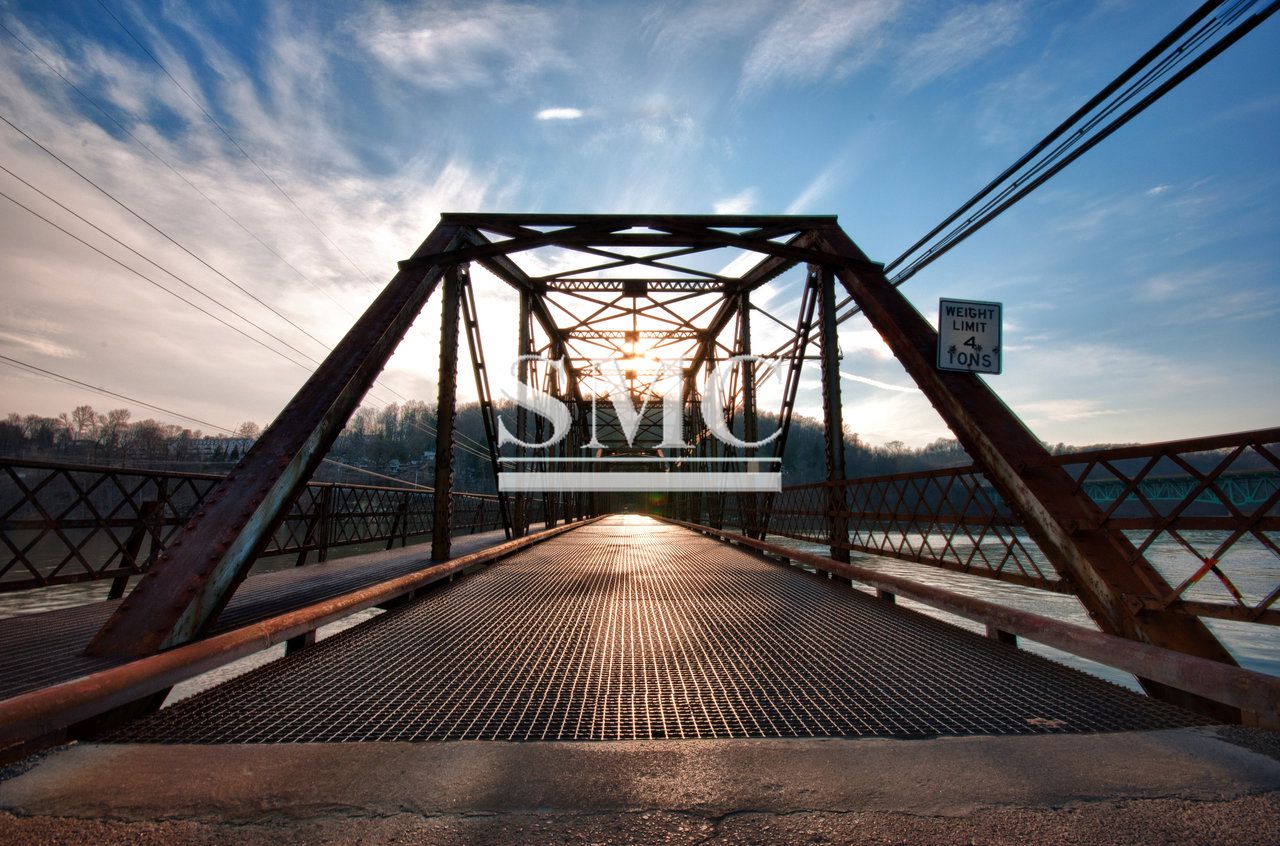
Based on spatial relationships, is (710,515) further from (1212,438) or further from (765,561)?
(1212,438)

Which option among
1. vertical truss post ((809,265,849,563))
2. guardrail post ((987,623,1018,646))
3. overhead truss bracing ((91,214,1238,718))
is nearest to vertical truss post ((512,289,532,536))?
overhead truss bracing ((91,214,1238,718))

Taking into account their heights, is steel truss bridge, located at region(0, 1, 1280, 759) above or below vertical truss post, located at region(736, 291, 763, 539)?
below

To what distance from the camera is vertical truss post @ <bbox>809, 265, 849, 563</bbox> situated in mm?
7496

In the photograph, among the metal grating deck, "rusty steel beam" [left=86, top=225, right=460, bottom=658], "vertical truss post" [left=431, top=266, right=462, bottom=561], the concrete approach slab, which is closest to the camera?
the concrete approach slab

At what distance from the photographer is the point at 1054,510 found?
13.1ft

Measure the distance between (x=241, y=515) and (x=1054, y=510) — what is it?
581cm

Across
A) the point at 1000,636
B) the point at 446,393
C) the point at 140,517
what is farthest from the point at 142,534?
the point at 1000,636

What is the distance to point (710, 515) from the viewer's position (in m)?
17.4

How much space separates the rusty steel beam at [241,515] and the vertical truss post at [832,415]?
5.94 metres

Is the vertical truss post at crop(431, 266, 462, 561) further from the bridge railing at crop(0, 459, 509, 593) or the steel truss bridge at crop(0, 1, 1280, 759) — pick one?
the bridge railing at crop(0, 459, 509, 593)

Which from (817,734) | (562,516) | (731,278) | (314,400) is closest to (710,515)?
(731,278)

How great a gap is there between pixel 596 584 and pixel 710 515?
11171 millimetres

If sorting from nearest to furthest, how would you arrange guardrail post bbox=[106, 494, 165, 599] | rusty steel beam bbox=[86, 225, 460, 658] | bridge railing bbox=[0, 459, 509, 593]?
1. rusty steel beam bbox=[86, 225, 460, 658]
2. bridge railing bbox=[0, 459, 509, 593]
3. guardrail post bbox=[106, 494, 165, 599]

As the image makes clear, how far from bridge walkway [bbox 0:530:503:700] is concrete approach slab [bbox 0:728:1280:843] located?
1244 millimetres
